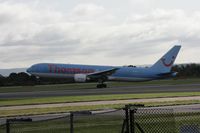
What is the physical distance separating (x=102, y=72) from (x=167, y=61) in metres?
11.0

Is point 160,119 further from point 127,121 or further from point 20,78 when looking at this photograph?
point 20,78

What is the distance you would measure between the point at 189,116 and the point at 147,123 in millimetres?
1724

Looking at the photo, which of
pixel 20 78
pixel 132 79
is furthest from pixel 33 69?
pixel 20 78

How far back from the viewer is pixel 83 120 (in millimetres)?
15305

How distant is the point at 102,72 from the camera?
221 ft

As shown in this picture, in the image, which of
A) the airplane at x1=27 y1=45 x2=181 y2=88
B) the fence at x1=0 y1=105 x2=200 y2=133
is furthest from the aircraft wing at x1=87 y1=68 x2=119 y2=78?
the fence at x1=0 y1=105 x2=200 y2=133

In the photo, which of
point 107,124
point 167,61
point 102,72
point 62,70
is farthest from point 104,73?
point 107,124

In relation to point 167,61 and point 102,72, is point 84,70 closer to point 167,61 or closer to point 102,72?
point 102,72

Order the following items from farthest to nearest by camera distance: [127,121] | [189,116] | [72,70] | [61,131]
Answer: [72,70], [189,116], [61,131], [127,121]

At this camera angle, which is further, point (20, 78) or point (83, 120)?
point (20, 78)

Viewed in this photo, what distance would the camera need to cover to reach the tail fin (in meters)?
71.1

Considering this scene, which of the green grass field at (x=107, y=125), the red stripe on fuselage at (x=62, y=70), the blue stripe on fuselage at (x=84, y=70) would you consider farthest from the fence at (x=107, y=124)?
the blue stripe on fuselage at (x=84, y=70)

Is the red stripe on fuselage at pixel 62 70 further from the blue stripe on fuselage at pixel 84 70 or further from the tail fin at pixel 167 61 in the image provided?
the tail fin at pixel 167 61

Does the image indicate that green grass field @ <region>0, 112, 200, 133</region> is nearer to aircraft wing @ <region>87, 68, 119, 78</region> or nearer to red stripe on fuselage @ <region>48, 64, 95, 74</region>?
red stripe on fuselage @ <region>48, 64, 95, 74</region>
